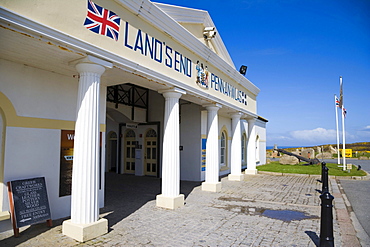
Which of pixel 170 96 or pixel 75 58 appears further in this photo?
pixel 170 96

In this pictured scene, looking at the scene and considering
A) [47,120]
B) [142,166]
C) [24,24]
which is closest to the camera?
[24,24]

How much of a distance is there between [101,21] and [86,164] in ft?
9.42

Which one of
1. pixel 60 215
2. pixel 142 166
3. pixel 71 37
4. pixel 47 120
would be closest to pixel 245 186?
pixel 142 166

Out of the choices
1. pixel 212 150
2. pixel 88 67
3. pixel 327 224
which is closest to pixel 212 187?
pixel 212 150

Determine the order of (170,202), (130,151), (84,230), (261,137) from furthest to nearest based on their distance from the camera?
(261,137)
(130,151)
(170,202)
(84,230)

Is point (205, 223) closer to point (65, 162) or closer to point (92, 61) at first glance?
point (65, 162)

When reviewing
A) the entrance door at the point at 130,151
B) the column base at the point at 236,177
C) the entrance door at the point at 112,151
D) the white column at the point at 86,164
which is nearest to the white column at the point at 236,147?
the column base at the point at 236,177

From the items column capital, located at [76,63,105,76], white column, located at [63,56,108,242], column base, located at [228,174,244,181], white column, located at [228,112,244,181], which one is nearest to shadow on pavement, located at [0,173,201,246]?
white column, located at [63,56,108,242]

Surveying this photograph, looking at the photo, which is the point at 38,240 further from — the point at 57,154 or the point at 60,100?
the point at 60,100

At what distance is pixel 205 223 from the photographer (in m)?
6.15

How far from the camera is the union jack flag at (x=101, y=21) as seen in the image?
4.96 m

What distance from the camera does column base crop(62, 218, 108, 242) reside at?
480 centimetres

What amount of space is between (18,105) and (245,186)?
9.54 meters

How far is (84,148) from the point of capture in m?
5.04
